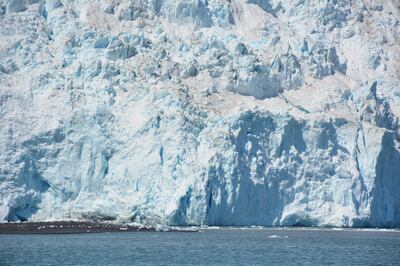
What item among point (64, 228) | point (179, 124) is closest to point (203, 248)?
point (64, 228)

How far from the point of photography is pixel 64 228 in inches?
1499

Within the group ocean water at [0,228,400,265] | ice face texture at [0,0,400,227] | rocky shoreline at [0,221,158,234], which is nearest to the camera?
ocean water at [0,228,400,265]

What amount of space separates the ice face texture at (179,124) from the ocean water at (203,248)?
1724 mm

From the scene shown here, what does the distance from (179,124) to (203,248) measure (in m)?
9.21

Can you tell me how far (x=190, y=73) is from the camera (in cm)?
4356

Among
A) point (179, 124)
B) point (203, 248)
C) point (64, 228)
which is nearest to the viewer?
point (203, 248)

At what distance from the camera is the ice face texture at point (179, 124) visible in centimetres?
3912

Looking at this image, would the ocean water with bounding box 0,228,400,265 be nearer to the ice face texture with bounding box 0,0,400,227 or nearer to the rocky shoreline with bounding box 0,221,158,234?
the rocky shoreline with bounding box 0,221,158,234

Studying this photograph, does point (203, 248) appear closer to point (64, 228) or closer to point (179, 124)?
point (64, 228)

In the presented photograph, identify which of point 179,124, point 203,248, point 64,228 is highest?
point 179,124

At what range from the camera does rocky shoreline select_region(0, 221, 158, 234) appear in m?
36.5

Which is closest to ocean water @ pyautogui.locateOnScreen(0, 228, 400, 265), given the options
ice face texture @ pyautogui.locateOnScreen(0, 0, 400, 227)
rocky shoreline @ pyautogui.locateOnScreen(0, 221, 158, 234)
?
rocky shoreline @ pyautogui.locateOnScreen(0, 221, 158, 234)

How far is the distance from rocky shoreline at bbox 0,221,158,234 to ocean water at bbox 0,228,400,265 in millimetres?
549

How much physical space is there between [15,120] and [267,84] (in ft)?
40.7
